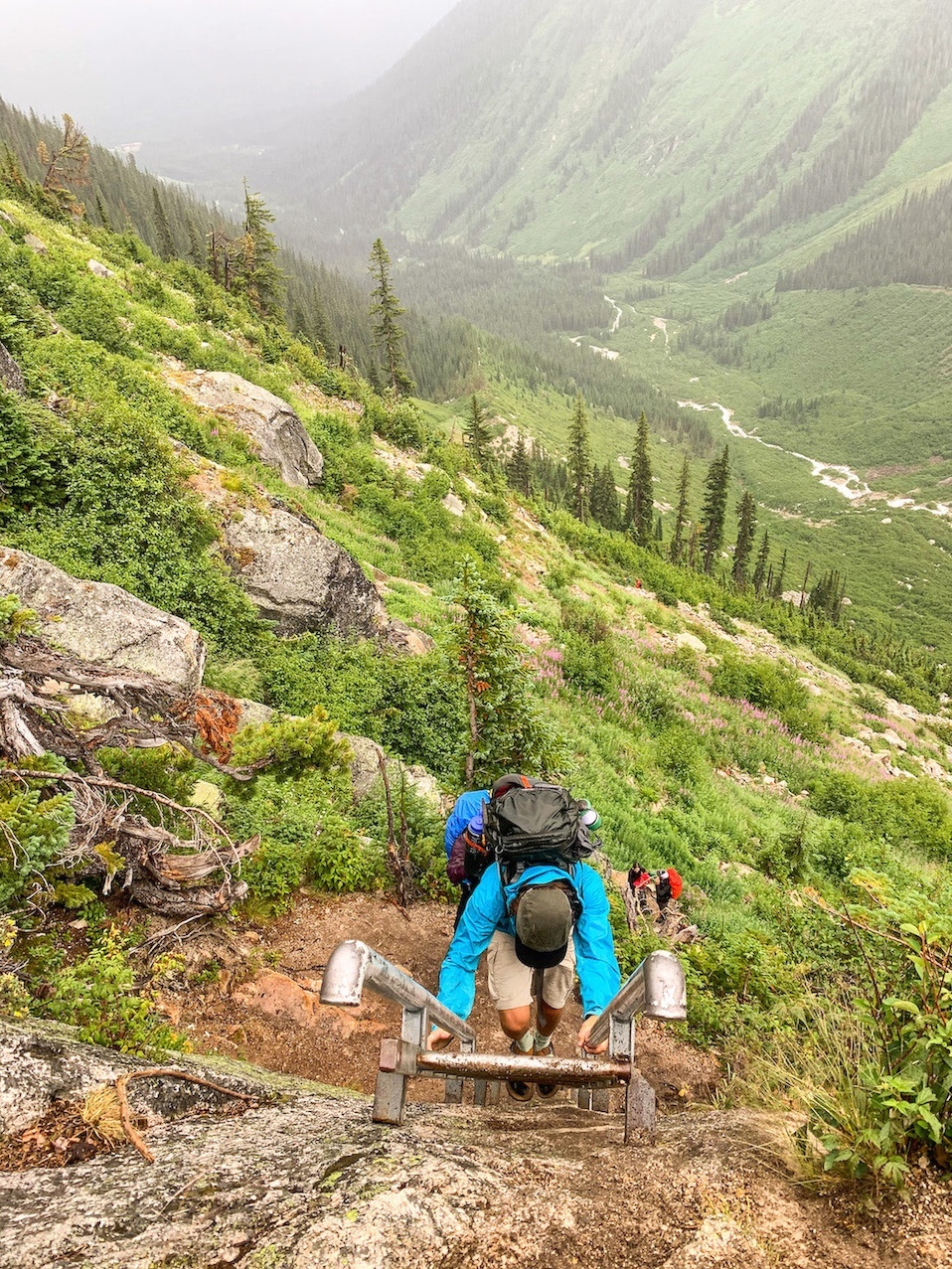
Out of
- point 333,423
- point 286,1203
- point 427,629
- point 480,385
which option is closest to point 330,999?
point 286,1203

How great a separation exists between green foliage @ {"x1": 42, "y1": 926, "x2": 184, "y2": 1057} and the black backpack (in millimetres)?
2329

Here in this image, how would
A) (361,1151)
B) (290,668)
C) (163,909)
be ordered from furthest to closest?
1. (290,668)
2. (163,909)
3. (361,1151)

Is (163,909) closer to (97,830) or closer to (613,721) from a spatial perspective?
(97,830)

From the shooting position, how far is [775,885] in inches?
425

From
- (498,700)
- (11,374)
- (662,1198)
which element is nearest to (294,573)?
(498,700)

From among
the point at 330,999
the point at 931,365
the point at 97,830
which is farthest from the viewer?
the point at 931,365

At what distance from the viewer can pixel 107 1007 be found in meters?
3.88

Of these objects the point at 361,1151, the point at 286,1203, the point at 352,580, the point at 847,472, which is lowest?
→ the point at 847,472

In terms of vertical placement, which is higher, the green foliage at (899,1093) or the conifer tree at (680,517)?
the green foliage at (899,1093)

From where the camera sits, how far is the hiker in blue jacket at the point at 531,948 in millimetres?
3490

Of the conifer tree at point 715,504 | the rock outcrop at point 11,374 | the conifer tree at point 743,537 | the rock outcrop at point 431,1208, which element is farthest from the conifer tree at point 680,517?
the rock outcrop at point 431,1208

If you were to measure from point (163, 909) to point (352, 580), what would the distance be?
8175 millimetres

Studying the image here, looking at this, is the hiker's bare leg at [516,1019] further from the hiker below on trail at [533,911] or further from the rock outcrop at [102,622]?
the rock outcrop at [102,622]

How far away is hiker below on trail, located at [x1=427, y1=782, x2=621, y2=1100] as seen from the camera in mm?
3508
